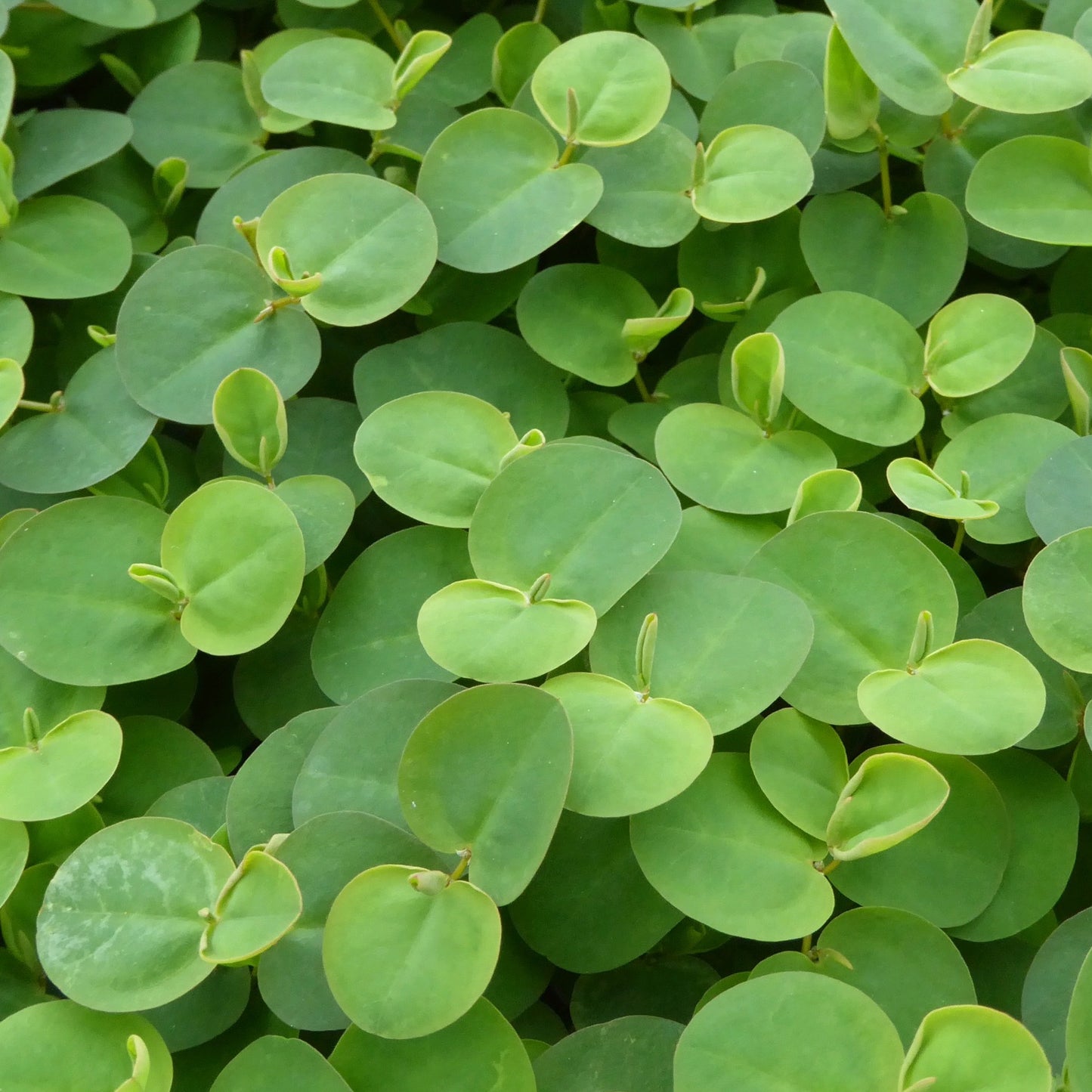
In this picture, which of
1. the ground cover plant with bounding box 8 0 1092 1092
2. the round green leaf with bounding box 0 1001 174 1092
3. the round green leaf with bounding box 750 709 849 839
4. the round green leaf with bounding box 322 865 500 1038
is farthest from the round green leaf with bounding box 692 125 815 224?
the round green leaf with bounding box 0 1001 174 1092

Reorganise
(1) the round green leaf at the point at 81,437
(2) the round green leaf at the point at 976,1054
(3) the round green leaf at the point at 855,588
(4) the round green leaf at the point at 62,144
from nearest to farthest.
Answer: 1. (2) the round green leaf at the point at 976,1054
2. (3) the round green leaf at the point at 855,588
3. (1) the round green leaf at the point at 81,437
4. (4) the round green leaf at the point at 62,144

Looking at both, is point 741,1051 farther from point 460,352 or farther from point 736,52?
point 736,52

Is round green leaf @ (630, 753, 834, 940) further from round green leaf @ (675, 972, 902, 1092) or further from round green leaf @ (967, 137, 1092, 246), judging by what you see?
round green leaf @ (967, 137, 1092, 246)

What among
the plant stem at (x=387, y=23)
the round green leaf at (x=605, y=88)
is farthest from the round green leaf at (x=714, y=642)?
the plant stem at (x=387, y=23)

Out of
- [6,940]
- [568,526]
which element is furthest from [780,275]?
[6,940]

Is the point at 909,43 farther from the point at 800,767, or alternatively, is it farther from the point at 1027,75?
the point at 800,767

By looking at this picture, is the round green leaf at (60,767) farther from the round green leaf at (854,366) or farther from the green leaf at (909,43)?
the green leaf at (909,43)
